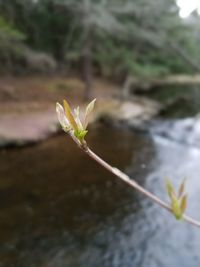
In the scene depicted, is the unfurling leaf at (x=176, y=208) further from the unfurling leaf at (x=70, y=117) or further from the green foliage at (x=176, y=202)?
the unfurling leaf at (x=70, y=117)

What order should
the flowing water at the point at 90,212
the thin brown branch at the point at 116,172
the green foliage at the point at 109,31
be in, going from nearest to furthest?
the thin brown branch at the point at 116,172, the flowing water at the point at 90,212, the green foliage at the point at 109,31

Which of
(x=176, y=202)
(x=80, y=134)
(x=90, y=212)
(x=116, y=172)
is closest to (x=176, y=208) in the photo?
(x=176, y=202)

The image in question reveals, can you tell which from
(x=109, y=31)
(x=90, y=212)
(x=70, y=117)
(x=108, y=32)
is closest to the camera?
(x=70, y=117)

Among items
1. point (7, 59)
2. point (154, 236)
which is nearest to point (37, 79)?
point (7, 59)

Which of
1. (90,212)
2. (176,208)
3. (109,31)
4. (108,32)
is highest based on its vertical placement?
(176,208)

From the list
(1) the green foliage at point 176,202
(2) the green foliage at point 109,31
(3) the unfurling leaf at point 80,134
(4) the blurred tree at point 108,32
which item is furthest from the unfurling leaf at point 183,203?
(2) the green foliage at point 109,31

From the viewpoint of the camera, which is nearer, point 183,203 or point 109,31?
point 183,203

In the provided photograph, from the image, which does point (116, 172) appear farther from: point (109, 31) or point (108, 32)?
point (108, 32)

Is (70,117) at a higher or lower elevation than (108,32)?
higher

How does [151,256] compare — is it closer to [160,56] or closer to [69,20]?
[69,20]
